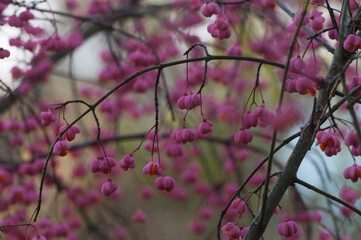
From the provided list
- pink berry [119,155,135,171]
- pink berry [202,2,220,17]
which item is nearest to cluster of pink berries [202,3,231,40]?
pink berry [202,2,220,17]

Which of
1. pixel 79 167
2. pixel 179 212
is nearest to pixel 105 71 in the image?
pixel 79 167

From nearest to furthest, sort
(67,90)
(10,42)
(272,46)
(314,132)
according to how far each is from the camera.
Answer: (314,132), (10,42), (272,46), (67,90)

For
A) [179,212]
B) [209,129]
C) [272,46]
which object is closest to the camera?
[209,129]

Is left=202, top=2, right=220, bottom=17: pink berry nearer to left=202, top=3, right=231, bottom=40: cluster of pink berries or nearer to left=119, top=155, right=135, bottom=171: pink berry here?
left=202, top=3, right=231, bottom=40: cluster of pink berries

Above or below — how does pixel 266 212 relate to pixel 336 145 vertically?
below

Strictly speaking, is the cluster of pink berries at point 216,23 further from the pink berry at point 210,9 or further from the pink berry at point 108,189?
the pink berry at point 108,189

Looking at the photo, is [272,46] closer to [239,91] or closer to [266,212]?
[239,91]

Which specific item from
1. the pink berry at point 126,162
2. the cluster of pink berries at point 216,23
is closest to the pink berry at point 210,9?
the cluster of pink berries at point 216,23

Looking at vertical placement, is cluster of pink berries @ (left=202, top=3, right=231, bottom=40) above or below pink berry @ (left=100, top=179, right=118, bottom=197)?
above

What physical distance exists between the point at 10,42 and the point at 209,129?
3.34 ft

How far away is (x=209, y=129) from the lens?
1708mm

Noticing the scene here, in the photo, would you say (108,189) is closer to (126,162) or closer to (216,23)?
(126,162)

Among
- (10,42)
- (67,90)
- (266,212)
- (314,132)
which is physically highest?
(67,90)

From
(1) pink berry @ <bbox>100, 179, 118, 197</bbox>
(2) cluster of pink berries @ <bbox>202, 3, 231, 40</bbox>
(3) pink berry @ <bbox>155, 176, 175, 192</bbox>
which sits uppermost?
(2) cluster of pink berries @ <bbox>202, 3, 231, 40</bbox>
